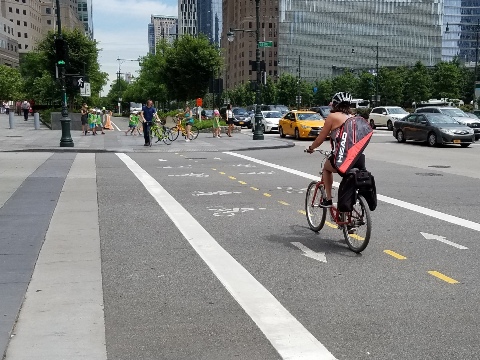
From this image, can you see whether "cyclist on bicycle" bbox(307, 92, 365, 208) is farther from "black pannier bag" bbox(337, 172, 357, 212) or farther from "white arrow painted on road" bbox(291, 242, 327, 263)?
"white arrow painted on road" bbox(291, 242, 327, 263)

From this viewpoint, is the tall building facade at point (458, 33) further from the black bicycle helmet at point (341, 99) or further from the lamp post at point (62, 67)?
the black bicycle helmet at point (341, 99)

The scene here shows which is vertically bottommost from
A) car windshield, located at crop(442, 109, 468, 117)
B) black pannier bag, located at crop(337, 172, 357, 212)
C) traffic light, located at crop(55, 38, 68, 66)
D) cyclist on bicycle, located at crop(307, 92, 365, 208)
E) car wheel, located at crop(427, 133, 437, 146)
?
car wheel, located at crop(427, 133, 437, 146)

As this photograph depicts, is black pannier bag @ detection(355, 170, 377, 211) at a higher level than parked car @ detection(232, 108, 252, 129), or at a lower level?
higher

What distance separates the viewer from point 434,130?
81.3 ft

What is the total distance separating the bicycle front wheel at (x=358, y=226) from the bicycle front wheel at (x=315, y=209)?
0.74 m

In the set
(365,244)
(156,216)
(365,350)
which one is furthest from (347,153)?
(156,216)

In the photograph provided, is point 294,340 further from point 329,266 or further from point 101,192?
point 101,192

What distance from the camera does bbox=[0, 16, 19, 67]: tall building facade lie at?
134 meters

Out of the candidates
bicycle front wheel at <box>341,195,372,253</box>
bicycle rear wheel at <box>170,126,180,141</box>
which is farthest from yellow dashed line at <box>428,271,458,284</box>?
bicycle rear wheel at <box>170,126,180,141</box>

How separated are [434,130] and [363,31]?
443 ft

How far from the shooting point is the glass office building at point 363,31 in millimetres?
149625

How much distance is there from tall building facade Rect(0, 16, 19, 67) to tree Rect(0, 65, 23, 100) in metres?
28.3

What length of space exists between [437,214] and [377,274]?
3.69m

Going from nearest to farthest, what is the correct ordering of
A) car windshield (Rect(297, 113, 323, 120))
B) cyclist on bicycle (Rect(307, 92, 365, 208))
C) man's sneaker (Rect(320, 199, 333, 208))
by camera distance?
cyclist on bicycle (Rect(307, 92, 365, 208)), man's sneaker (Rect(320, 199, 333, 208)), car windshield (Rect(297, 113, 323, 120))
